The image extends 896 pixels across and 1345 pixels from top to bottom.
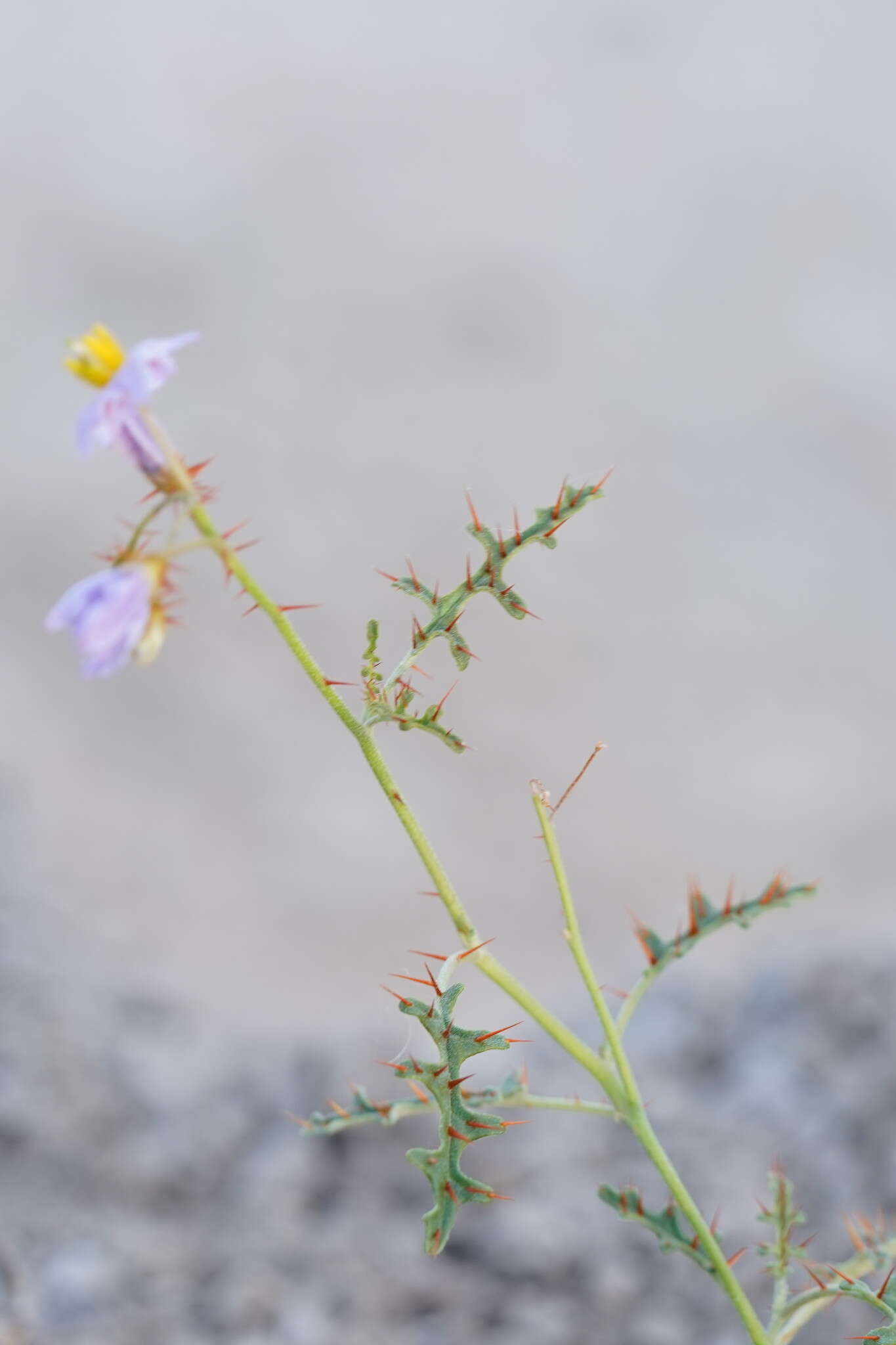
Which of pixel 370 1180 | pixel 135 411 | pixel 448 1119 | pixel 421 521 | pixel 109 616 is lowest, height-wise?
pixel 448 1119

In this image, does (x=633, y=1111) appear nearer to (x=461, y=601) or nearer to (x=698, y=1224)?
(x=698, y=1224)

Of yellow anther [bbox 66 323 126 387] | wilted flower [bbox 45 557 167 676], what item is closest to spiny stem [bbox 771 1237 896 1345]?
wilted flower [bbox 45 557 167 676]

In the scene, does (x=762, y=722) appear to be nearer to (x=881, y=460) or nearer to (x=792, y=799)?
(x=792, y=799)

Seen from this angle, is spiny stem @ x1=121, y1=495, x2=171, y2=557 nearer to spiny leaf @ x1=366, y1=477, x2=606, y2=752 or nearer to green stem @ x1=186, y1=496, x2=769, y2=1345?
green stem @ x1=186, y1=496, x2=769, y2=1345

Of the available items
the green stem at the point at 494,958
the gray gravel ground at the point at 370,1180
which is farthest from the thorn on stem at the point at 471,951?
the gray gravel ground at the point at 370,1180

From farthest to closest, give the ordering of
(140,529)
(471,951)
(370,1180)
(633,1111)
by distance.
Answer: (370,1180) < (633,1111) < (471,951) < (140,529)

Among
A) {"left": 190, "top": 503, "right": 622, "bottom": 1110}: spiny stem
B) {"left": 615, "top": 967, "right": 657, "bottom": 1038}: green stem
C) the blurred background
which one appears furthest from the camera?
the blurred background

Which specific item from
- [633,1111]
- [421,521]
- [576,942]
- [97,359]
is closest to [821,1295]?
[633,1111]
